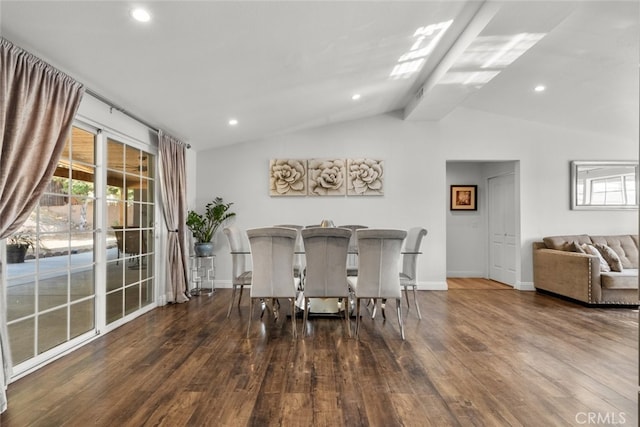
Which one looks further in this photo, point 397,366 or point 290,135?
point 290,135

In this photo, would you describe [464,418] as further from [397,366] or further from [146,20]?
[146,20]

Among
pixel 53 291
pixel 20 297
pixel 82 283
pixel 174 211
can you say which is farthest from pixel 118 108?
pixel 20 297

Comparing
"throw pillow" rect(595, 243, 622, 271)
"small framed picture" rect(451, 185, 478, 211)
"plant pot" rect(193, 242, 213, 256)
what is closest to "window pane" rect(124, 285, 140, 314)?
"plant pot" rect(193, 242, 213, 256)

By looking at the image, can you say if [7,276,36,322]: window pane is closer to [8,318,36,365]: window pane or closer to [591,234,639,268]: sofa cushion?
[8,318,36,365]: window pane

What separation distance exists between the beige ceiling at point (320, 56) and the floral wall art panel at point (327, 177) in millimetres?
821

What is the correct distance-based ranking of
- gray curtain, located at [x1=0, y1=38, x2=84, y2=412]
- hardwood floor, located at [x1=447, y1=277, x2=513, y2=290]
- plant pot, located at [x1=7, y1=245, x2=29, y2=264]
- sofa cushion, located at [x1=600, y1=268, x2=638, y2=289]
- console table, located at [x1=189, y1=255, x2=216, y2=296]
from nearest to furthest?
1. gray curtain, located at [x1=0, y1=38, x2=84, y2=412]
2. plant pot, located at [x1=7, y1=245, x2=29, y2=264]
3. sofa cushion, located at [x1=600, y1=268, x2=638, y2=289]
4. console table, located at [x1=189, y1=255, x2=216, y2=296]
5. hardwood floor, located at [x1=447, y1=277, x2=513, y2=290]

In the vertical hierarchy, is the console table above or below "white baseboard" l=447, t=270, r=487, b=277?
above

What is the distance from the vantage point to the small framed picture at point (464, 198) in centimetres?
691

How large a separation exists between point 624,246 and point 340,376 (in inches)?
214

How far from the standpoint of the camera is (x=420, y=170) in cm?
583

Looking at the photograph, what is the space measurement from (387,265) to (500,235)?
410 cm

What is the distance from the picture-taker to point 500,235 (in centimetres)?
641

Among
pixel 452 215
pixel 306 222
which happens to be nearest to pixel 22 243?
pixel 306 222

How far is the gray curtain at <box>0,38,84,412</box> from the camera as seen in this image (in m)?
2.14
